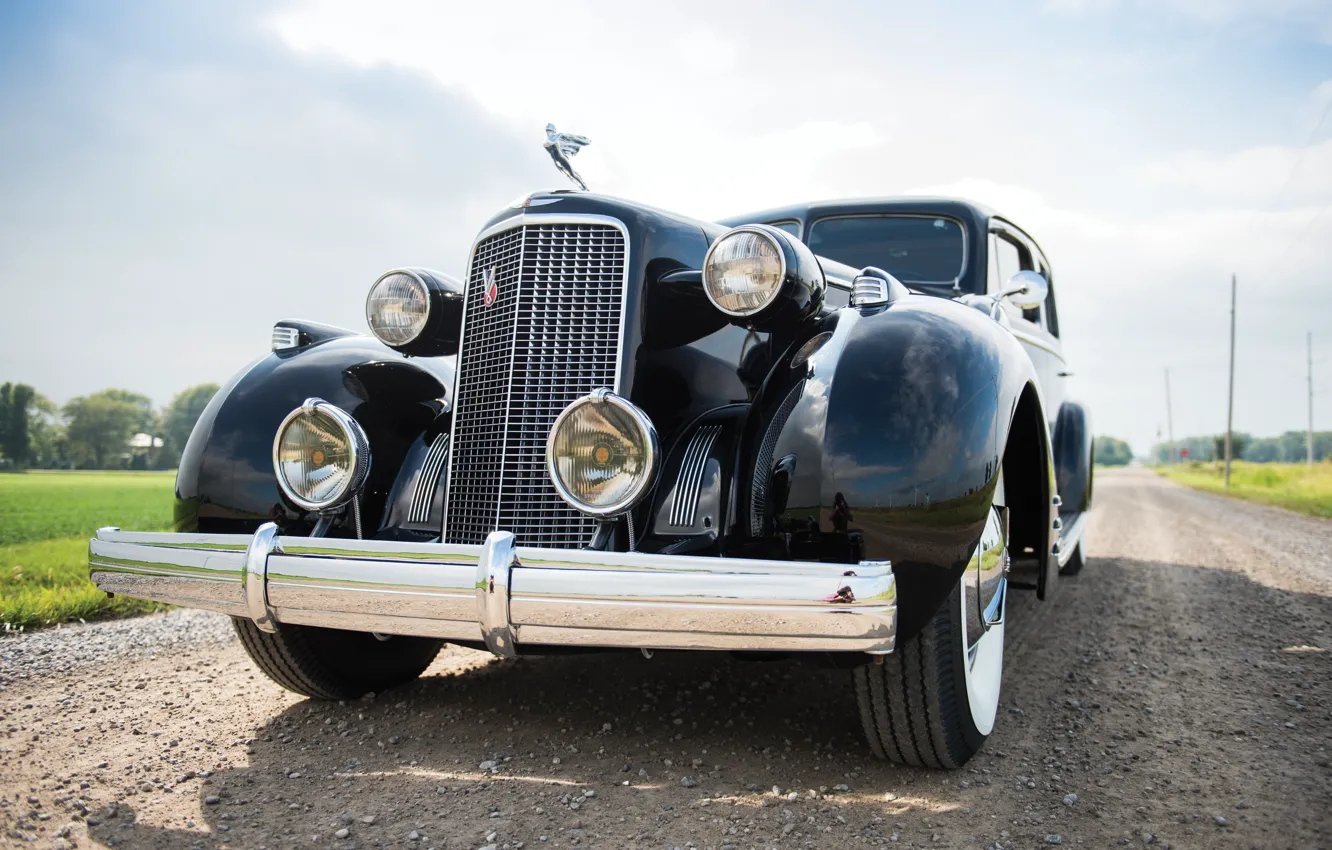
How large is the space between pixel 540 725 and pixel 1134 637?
303 centimetres

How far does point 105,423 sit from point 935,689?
8.46 m

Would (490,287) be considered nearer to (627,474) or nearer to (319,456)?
(319,456)

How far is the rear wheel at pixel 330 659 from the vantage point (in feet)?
9.43

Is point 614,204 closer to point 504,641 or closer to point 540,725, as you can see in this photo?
point 504,641

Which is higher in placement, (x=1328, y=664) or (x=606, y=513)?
(x=606, y=513)

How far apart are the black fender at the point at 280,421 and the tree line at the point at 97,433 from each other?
4.58 meters

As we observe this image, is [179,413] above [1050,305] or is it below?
below

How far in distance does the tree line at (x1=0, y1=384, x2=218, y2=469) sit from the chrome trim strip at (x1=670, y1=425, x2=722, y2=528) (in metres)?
5.92

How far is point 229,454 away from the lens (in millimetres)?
2738

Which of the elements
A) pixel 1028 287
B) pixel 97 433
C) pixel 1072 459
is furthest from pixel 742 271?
pixel 97 433

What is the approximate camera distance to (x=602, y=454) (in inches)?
87.2

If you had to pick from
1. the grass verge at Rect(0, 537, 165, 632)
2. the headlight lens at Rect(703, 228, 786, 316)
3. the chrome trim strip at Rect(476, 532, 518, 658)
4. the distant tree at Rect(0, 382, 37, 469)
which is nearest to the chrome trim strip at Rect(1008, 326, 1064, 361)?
the headlight lens at Rect(703, 228, 786, 316)

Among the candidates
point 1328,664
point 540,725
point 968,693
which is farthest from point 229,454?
point 1328,664

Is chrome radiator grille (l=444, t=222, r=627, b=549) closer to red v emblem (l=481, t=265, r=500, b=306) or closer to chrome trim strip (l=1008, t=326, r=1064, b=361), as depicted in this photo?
red v emblem (l=481, t=265, r=500, b=306)
